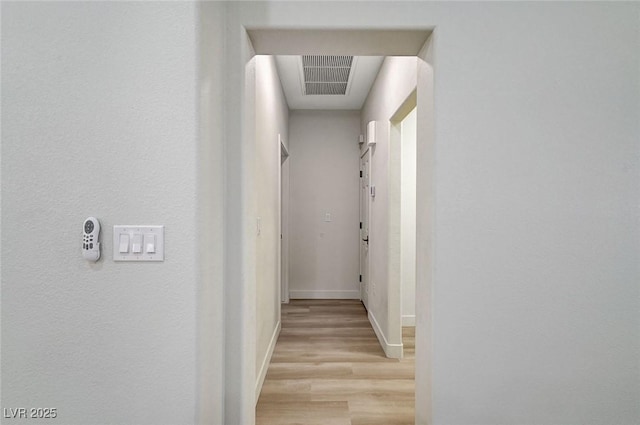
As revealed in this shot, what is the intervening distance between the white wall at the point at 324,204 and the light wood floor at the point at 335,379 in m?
1.01

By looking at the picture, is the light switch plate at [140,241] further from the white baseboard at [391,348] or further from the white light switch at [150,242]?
the white baseboard at [391,348]

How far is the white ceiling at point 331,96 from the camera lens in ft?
9.87

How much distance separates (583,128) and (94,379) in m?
2.19

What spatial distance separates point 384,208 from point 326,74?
1467mm

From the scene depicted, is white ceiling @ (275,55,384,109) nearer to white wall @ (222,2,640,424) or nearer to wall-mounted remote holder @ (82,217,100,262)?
white wall @ (222,2,640,424)

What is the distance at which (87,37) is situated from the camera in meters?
1.14

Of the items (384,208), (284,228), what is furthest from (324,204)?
(384,208)

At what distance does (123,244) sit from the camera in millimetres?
1152

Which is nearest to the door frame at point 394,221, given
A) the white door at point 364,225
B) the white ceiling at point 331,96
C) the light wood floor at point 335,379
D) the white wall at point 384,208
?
the white wall at point 384,208

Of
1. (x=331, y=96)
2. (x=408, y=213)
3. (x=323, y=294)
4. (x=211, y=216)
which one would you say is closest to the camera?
(x=211, y=216)

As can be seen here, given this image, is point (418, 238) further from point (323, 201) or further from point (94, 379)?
point (323, 201)

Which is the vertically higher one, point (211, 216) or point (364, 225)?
point (211, 216)

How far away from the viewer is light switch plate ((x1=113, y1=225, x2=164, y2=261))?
1.16m

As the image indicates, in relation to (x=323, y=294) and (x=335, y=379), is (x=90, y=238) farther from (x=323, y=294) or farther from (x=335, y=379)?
(x=323, y=294)
